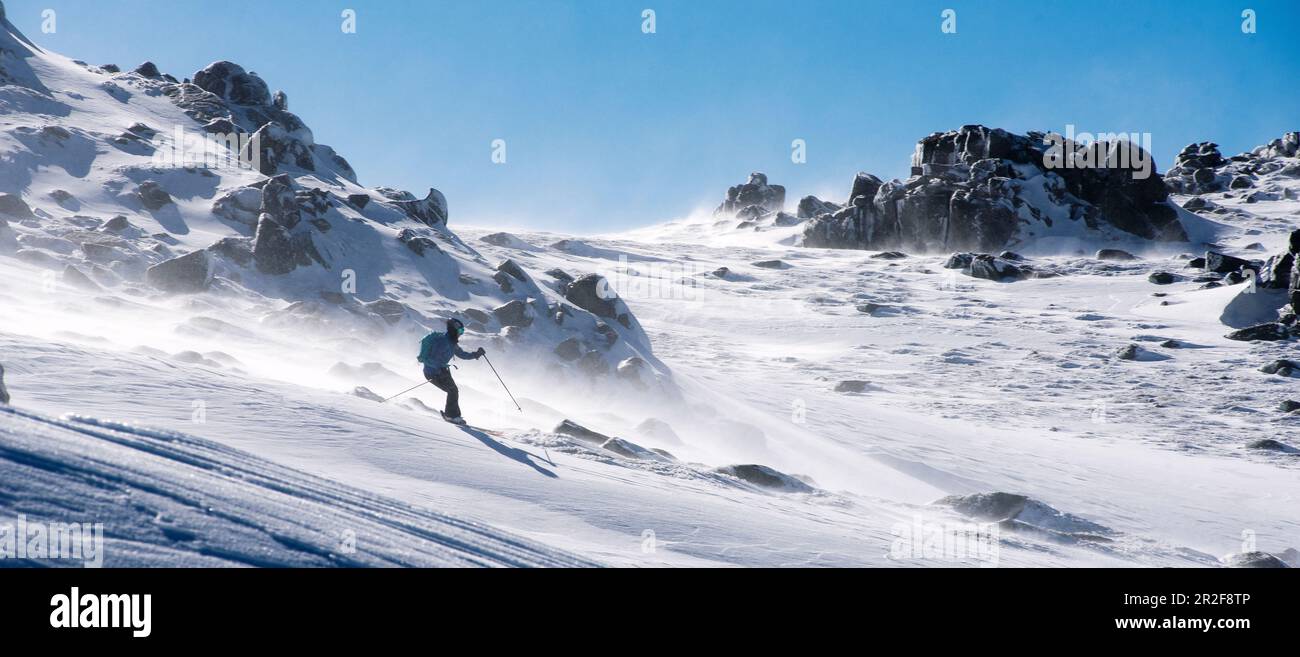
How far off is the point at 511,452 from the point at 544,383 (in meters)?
14.4

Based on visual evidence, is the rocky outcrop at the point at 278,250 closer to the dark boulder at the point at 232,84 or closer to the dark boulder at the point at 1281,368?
the dark boulder at the point at 232,84

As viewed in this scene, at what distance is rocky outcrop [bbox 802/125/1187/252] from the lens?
73000mm

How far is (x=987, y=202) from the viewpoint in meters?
73.2

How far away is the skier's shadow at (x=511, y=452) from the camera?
1021cm

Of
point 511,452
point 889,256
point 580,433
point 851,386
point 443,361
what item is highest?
point 889,256

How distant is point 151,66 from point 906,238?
59.5 m

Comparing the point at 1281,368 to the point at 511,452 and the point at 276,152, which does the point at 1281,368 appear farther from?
the point at 276,152

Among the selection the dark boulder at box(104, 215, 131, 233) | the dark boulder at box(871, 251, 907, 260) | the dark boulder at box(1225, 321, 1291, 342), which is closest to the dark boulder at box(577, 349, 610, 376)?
the dark boulder at box(104, 215, 131, 233)

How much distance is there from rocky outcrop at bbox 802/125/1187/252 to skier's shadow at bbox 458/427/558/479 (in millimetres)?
67682

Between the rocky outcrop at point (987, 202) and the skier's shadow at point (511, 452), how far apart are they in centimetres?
6768

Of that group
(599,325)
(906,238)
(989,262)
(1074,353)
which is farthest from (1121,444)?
(906,238)

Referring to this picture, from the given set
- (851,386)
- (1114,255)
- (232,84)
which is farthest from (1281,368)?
(232,84)

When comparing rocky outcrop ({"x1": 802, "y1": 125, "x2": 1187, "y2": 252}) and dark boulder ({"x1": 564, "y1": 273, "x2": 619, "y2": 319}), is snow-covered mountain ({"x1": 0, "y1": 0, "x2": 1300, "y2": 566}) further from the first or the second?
rocky outcrop ({"x1": 802, "y1": 125, "x2": 1187, "y2": 252})

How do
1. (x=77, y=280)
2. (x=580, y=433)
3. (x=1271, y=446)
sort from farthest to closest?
(x=1271, y=446) < (x=77, y=280) < (x=580, y=433)
